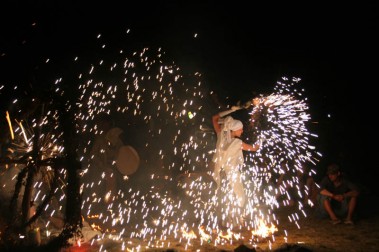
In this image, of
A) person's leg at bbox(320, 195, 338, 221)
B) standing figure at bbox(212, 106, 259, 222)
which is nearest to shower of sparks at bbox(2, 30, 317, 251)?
standing figure at bbox(212, 106, 259, 222)

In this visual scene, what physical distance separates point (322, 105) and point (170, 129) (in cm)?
619

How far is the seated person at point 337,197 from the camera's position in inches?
298

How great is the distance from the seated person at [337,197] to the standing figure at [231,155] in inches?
74.8

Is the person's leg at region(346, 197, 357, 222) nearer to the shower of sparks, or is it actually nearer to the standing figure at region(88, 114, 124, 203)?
the shower of sparks

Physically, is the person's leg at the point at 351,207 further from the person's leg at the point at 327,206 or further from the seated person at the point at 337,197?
the person's leg at the point at 327,206

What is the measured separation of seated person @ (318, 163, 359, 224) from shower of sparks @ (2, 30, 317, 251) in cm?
84

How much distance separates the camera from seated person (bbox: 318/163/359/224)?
757 cm

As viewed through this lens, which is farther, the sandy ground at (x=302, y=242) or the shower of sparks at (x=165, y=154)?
the shower of sparks at (x=165, y=154)

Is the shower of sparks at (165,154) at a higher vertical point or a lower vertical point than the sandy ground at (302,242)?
higher

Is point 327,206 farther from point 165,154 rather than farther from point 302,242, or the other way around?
point 165,154

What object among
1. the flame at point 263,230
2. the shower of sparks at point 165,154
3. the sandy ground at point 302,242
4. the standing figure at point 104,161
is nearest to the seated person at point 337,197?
the sandy ground at point 302,242

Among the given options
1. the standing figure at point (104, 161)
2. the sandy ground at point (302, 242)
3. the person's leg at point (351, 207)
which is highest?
the standing figure at point (104, 161)

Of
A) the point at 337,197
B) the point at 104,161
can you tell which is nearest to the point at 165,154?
the point at 104,161

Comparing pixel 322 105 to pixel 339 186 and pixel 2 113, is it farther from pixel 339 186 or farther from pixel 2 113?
pixel 2 113
